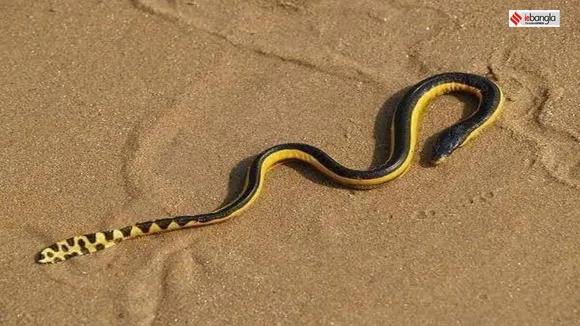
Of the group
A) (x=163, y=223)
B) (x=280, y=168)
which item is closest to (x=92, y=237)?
(x=163, y=223)

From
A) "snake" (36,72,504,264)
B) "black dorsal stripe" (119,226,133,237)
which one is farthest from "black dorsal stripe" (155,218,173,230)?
"black dorsal stripe" (119,226,133,237)

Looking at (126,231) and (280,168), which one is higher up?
(280,168)

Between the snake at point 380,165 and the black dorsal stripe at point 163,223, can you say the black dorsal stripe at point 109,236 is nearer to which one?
the snake at point 380,165

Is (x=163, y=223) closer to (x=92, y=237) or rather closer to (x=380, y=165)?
(x=92, y=237)

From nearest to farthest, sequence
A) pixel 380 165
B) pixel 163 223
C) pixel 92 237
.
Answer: pixel 92 237 < pixel 163 223 < pixel 380 165

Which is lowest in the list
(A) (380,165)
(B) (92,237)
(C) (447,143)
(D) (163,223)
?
(B) (92,237)

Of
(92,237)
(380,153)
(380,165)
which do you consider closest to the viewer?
(92,237)

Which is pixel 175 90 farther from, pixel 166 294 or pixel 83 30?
pixel 166 294

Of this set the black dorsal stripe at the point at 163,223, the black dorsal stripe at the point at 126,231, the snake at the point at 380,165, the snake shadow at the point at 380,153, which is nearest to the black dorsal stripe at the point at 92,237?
the snake at the point at 380,165
